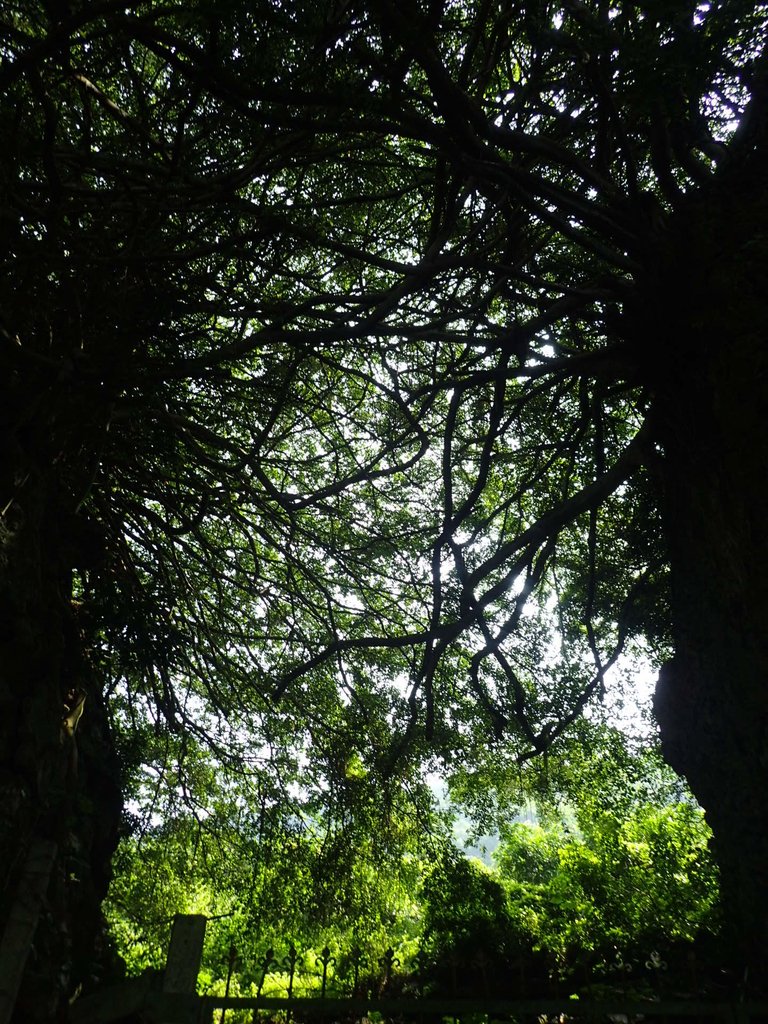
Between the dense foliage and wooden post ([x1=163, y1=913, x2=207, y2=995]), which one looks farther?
the dense foliage

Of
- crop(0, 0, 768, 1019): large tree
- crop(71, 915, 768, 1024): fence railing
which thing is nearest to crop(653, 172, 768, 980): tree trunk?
crop(0, 0, 768, 1019): large tree

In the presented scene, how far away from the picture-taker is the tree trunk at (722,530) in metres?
2.34

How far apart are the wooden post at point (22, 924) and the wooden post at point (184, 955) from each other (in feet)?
2.04

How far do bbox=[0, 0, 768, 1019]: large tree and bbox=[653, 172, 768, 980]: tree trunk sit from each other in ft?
0.05

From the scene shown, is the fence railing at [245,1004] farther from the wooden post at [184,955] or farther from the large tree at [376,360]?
the large tree at [376,360]

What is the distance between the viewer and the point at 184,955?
3.14 metres

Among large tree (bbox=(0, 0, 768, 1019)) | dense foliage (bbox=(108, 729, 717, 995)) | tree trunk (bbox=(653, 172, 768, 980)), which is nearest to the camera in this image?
tree trunk (bbox=(653, 172, 768, 980))

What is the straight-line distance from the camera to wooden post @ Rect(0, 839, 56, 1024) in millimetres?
2875

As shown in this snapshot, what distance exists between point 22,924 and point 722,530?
3468 millimetres

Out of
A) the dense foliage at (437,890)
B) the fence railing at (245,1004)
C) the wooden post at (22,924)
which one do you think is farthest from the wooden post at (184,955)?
the dense foliage at (437,890)

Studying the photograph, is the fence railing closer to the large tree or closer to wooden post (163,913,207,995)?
wooden post (163,913,207,995)

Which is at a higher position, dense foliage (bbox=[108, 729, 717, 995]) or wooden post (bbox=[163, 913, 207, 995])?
dense foliage (bbox=[108, 729, 717, 995])

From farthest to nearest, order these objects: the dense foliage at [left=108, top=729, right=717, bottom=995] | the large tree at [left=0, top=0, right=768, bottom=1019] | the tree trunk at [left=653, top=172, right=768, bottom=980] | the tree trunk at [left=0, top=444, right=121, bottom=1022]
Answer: the dense foliage at [left=108, top=729, right=717, bottom=995]
the tree trunk at [left=0, top=444, right=121, bottom=1022]
the large tree at [left=0, top=0, right=768, bottom=1019]
the tree trunk at [left=653, top=172, right=768, bottom=980]

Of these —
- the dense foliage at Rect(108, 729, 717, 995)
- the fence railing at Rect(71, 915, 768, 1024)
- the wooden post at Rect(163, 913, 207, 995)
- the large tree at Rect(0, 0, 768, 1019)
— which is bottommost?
the fence railing at Rect(71, 915, 768, 1024)
